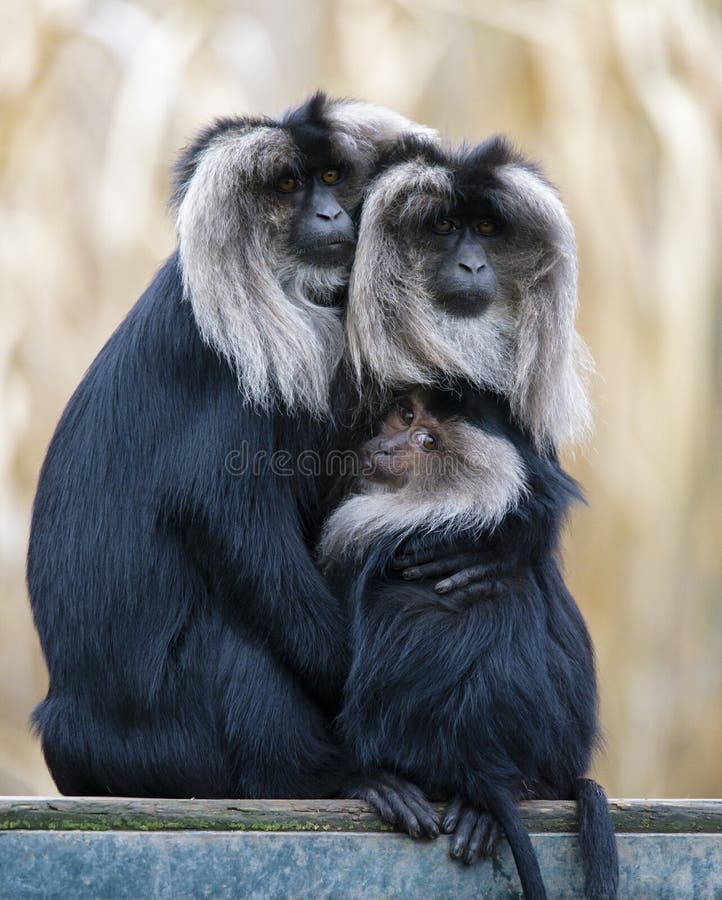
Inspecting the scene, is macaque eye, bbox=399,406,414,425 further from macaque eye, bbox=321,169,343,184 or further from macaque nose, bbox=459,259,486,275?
macaque eye, bbox=321,169,343,184

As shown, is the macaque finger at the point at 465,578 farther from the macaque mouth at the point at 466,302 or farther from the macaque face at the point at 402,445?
the macaque mouth at the point at 466,302

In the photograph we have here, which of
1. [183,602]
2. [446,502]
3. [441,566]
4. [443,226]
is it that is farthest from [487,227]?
[183,602]

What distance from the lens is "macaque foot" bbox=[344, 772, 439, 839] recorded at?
8.24ft

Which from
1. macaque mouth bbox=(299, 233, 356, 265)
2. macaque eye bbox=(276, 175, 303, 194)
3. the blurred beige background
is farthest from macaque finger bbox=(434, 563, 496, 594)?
the blurred beige background

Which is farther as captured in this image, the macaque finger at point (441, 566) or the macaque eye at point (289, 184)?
the macaque eye at point (289, 184)

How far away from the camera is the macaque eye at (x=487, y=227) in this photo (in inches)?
120

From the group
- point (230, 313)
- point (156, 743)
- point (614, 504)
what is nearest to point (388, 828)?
point (156, 743)

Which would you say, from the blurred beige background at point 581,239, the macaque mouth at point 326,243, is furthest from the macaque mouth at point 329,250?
the blurred beige background at point 581,239

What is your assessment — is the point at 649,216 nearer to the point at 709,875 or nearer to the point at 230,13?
the point at 230,13

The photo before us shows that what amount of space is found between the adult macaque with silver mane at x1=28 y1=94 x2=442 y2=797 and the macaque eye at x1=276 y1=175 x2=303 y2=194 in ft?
0.05

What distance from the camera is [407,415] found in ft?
9.67

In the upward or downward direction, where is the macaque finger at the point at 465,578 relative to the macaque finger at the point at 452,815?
upward

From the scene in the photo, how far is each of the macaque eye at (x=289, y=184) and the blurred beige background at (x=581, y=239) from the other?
3.06m

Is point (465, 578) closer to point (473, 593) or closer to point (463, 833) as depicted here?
point (473, 593)
